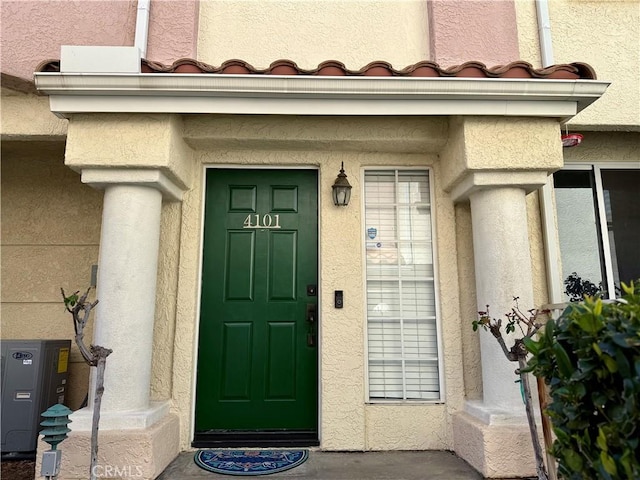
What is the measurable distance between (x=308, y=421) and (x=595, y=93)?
3744 mm

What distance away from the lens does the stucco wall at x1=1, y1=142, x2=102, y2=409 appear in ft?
14.5

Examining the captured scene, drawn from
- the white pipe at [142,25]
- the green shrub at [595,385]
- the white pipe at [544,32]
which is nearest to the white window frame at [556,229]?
the white pipe at [544,32]

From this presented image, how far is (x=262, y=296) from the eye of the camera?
13.1 ft

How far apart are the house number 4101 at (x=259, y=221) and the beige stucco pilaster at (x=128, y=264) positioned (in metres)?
0.87

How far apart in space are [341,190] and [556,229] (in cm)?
223

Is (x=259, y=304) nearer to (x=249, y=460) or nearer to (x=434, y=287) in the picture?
(x=249, y=460)

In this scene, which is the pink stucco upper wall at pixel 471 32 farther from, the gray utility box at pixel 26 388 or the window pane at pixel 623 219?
the gray utility box at pixel 26 388

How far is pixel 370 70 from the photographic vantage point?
3383 mm

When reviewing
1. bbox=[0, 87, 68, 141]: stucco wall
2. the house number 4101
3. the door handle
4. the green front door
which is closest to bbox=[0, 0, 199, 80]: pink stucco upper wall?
bbox=[0, 87, 68, 141]: stucco wall

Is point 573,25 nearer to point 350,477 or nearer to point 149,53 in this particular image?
point 149,53

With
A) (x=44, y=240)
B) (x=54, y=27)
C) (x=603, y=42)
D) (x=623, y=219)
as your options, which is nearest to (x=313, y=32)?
(x=54, y=27)

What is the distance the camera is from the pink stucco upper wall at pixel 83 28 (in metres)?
3.98

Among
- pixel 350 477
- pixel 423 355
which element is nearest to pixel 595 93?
pixel 423 355

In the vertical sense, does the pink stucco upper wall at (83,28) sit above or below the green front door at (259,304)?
above
